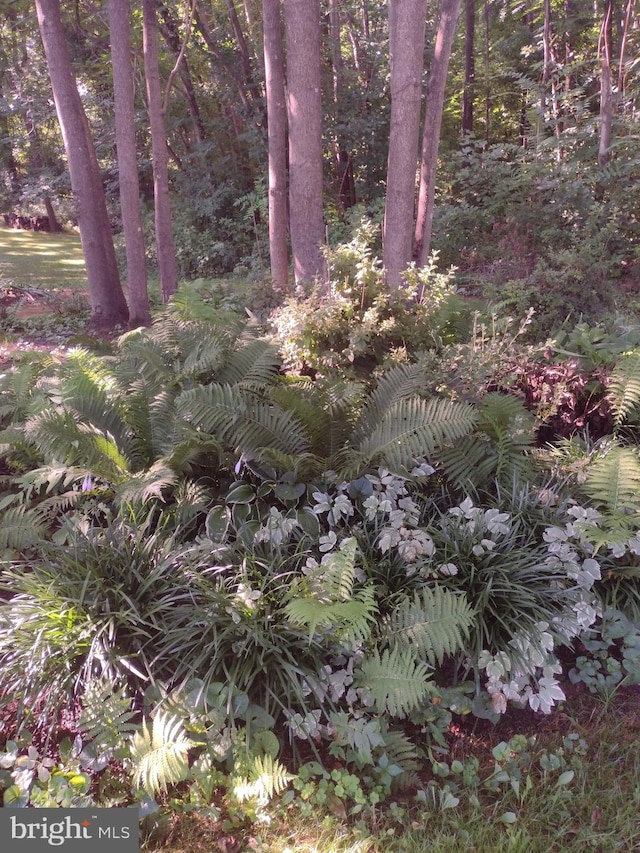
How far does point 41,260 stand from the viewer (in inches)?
710

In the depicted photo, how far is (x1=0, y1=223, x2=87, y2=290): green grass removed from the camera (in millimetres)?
14156

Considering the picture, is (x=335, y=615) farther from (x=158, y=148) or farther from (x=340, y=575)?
(x=158, y=148)

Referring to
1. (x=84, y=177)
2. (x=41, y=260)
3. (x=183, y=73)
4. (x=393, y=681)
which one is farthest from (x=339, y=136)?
(x=393, y=681)

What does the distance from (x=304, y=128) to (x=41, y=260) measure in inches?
572

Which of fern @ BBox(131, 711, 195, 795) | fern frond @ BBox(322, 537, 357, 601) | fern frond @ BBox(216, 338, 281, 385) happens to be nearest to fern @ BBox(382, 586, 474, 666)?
fern frond @ BBox(322, 537, 357, 601)

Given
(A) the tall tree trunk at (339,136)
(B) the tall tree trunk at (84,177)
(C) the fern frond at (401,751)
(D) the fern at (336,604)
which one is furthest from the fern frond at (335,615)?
(A) the tall tree trunk at (339,136)

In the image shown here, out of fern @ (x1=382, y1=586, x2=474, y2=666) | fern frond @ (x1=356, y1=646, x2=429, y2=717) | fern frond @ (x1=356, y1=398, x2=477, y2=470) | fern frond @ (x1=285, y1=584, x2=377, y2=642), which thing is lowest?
fern frond @ (x1=356, y1=646, x2=429, y2=717)

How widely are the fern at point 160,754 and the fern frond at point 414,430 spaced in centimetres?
153

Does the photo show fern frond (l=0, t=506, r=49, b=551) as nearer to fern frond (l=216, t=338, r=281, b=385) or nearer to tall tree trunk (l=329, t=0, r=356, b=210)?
fern frond (l=216, t=338, r=281, b=385)

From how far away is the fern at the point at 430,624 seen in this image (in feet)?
7.91

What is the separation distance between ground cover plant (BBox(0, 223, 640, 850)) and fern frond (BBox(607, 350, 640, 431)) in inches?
0.7

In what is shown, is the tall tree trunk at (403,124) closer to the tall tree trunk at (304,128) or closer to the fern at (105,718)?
the tall tree trunk at (304,128)

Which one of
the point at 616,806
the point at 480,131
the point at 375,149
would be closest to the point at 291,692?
the point at 616,806

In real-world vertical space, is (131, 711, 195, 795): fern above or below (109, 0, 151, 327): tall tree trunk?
below
